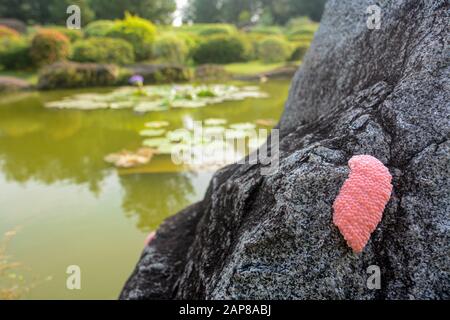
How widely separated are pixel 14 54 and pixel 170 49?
5.45 meters

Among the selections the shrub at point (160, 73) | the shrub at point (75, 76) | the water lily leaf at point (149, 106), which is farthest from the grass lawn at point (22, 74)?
the water lily leaf at point (149, 106)

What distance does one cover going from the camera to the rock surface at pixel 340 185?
38.8 inches

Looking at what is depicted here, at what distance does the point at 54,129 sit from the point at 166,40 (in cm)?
963

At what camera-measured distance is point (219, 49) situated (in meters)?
16.9

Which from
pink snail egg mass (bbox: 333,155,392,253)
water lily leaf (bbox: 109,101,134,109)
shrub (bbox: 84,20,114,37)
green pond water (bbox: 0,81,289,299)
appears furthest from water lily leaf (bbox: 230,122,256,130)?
shrub (bbox: 84,20,114,37)

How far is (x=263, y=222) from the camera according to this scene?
43.5 inches

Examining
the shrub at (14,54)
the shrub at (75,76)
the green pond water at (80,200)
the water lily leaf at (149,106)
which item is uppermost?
the shrub at (14,54)

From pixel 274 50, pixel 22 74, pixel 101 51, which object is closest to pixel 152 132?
pixel 101 51

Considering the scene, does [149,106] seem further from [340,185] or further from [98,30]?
[98,30]

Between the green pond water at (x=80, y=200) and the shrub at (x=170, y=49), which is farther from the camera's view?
the shrub at (x=170, y=49)

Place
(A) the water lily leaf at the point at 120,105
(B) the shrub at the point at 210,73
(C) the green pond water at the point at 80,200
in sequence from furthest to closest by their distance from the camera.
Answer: (B) the shrub at the point at 210,73
(A) the water lily leaf at the point at 120,105
(C) the green pond water at the point at 80,200

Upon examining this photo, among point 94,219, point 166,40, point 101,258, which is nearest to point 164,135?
point 94,219

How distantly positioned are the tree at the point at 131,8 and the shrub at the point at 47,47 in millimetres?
12737

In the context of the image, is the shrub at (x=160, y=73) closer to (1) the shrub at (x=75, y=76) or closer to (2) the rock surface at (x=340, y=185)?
(1) the shrub at (x=75, y=76)
